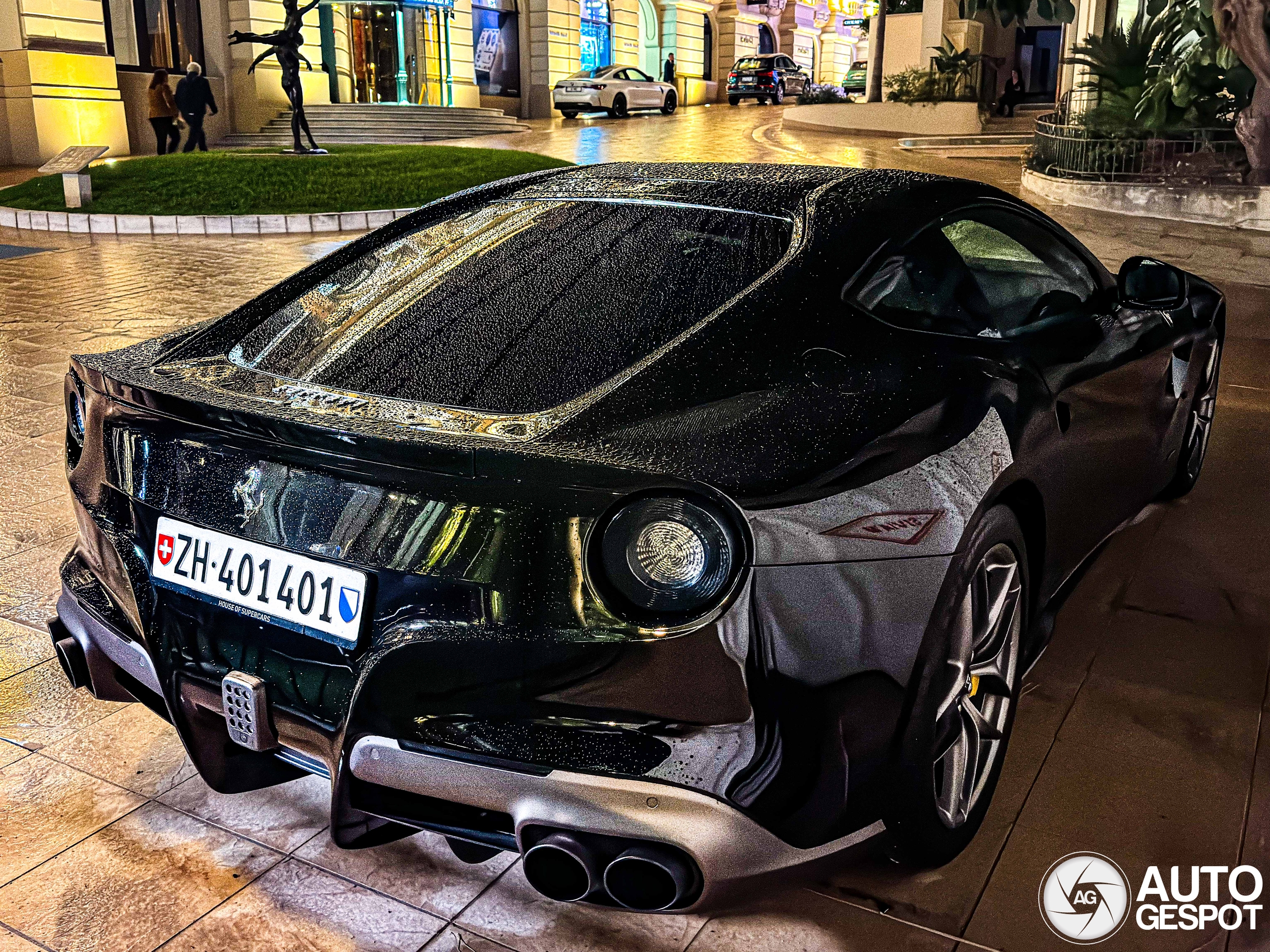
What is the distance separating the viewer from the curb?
1297 centimetres

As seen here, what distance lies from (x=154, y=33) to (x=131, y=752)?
24602mm

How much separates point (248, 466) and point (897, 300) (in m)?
1.35

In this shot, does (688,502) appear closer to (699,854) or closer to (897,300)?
(699,854)

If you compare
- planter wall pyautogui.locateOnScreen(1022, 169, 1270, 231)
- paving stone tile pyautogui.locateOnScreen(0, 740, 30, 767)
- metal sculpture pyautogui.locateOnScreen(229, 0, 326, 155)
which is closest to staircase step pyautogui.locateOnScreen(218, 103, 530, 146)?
metal sculpture pyautogui.locateOnScreen(229, 0, 326, 155)

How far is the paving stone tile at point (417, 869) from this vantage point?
89.7 inches

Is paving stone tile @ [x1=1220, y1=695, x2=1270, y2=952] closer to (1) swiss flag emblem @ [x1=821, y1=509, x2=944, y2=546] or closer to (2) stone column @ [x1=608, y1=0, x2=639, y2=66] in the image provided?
(1) swiss flag emblem @ [x1=821, y1=509, x2=944, y2=546]

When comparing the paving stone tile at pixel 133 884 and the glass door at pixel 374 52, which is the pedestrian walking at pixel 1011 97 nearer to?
the glass door at pixel 374 52

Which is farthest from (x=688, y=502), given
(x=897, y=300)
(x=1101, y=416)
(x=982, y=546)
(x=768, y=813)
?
(x=1101, y=416)

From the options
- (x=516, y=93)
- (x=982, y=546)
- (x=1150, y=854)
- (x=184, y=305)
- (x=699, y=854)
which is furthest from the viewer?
(x=516, y=93)

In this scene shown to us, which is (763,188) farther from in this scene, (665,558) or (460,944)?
(460,944)

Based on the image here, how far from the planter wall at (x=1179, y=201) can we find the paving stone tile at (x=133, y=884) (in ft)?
47.9

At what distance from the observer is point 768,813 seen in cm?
187

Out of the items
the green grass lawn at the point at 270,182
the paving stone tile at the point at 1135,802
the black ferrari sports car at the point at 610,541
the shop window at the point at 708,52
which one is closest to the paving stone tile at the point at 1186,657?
the paving stone tile at the point at 1135,802

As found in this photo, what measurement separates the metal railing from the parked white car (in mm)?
18360
